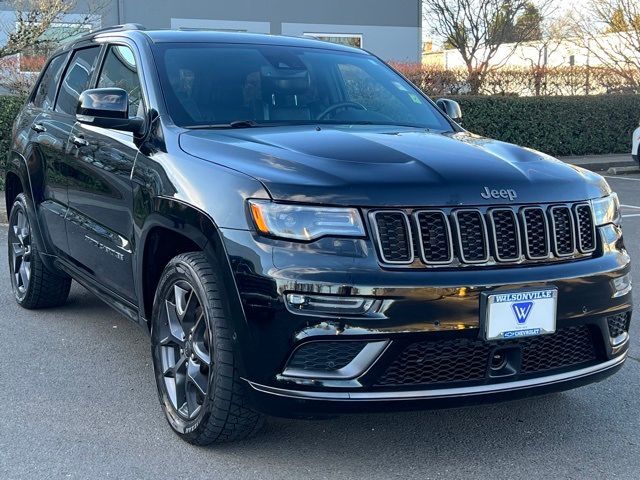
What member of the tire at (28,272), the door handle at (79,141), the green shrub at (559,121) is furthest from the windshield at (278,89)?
the green shrub at (559,121)

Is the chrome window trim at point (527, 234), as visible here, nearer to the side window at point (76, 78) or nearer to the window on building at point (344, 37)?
the side window at point (76, 78)

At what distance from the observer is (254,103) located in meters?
4.43

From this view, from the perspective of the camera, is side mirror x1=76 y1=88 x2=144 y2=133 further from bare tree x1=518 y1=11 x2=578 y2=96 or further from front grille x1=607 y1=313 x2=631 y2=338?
bare tree x1=518 y1=11 x2=578 y2=96

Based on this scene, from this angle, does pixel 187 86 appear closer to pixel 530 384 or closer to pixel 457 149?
pixel 457 149

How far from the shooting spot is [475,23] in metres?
25.0

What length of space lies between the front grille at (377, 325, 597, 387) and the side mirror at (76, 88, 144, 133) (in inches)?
69.2

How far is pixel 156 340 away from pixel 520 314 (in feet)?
5.29

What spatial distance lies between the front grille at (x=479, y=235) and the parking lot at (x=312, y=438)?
0.86 meters

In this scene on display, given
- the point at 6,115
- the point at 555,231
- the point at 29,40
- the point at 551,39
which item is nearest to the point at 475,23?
the point at 551,39

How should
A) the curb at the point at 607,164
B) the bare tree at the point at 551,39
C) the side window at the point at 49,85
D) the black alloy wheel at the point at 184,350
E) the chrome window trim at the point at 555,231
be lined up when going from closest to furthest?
the chrome window trim at the point at 555,231 < the black alloy wheel at the point at 184,350 < the side window at the point at 49,85 < the curb at the point at 607,164 < the bare tree at the point at 551,39

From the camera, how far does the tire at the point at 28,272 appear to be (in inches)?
229

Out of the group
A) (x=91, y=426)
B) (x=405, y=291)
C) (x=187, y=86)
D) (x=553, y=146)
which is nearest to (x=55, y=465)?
(x=91, y=426)

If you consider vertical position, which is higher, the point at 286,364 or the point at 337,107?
the point at 337,107

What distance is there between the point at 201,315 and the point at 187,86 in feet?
4.38
